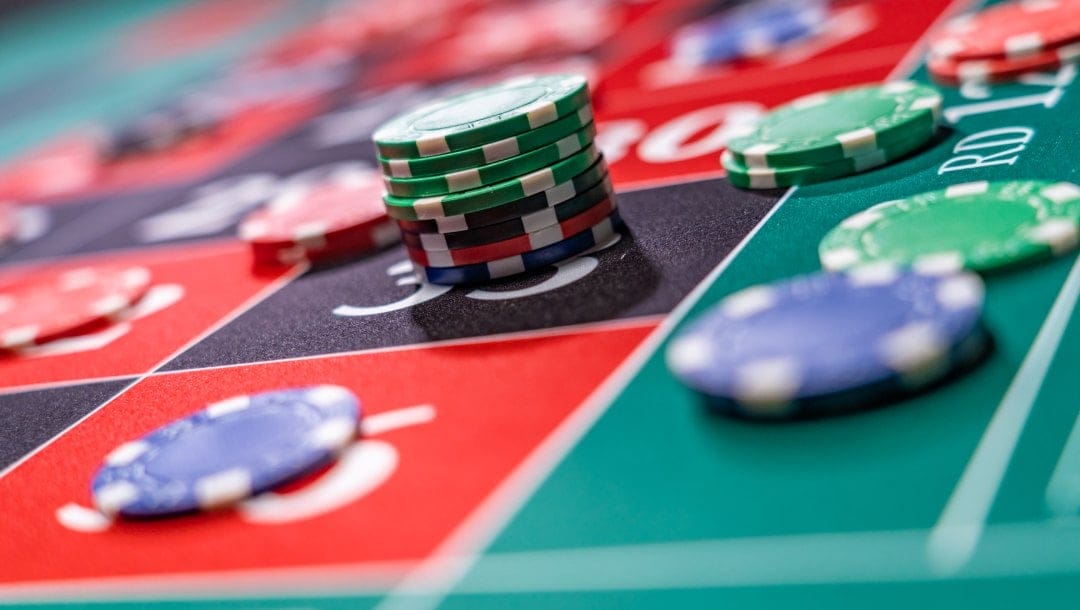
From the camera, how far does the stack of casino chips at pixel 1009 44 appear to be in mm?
4152

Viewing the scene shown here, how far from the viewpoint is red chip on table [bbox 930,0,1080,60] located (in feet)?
13.7

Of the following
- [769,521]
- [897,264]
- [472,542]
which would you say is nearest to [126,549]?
[472,542]

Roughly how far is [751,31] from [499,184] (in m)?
2.91

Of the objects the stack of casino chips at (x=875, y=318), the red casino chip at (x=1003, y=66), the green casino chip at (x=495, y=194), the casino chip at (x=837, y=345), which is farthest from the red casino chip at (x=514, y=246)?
the red casino chip at (x=1003, y=66)

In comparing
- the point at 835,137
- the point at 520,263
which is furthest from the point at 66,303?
the point at 835,137

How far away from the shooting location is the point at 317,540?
2389 mm

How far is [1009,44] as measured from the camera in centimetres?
Answer: 422

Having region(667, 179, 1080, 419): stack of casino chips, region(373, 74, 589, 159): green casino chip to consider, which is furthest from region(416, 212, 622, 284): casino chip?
region(667, 179, 1080, 419): stack of casino chips

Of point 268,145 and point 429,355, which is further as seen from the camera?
point 268,145

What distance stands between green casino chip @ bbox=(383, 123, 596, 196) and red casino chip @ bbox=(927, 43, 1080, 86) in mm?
1616

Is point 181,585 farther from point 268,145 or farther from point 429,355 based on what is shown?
point 268,145

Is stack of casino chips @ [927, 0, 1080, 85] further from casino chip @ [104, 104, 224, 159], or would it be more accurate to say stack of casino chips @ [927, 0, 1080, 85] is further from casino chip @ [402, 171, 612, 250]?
casino chip @ [104, 104, 224, 159]

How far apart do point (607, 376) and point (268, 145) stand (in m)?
4.60

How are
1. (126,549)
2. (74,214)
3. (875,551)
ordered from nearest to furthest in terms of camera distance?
(875,551)
(126,549)
(74,214)
